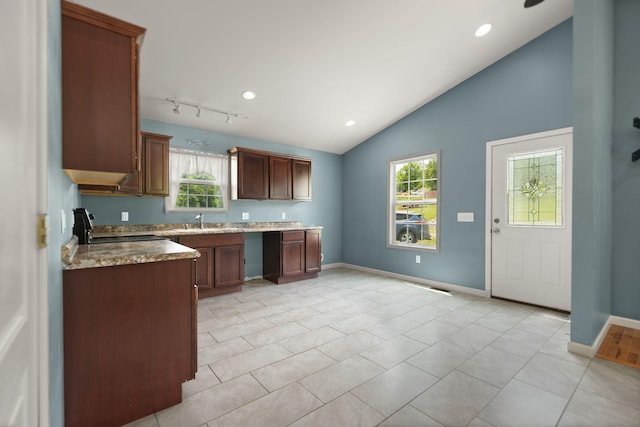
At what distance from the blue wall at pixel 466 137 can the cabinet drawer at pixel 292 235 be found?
1.54 meters

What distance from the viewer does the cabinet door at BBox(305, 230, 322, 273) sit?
17.1 ft

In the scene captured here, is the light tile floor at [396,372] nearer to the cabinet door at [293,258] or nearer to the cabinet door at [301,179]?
the cabinet door at [293,258]

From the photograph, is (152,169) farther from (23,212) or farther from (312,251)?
(23,212)

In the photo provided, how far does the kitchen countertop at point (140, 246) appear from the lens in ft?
5.29

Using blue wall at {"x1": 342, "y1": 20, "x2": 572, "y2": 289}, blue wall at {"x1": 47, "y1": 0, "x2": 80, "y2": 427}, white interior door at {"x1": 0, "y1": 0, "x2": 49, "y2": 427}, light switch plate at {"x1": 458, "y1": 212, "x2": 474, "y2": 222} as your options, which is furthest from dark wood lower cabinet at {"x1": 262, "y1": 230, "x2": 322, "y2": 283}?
white interior door at {"x1": 0, "y1": 0, "x2": 49, "y2": 427}

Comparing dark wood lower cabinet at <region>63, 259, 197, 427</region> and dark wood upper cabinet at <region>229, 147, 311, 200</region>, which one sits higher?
dark wood upper cabinet at <region>229, 147, 311, 200</region>

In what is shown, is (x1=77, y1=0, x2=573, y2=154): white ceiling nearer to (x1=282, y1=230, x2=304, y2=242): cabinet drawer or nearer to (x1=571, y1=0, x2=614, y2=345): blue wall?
(x1=571, y1=0, x2=614, y2=345): blue wall

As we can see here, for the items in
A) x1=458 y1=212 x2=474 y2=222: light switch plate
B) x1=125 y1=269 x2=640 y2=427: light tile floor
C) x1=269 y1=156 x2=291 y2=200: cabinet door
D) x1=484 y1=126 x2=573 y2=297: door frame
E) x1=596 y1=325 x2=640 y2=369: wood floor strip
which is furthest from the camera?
x1=269 y1=156 x2=291 y2=200: cabinet door

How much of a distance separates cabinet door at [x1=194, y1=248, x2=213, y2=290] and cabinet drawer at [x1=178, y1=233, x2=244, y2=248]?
86 mm

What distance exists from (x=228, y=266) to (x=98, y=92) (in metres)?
2.99

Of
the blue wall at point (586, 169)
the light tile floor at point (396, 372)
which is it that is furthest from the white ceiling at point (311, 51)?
the light tile floor at point (396, 372)

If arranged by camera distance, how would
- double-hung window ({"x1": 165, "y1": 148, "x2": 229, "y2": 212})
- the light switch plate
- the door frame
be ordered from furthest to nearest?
double-hung window ({"x1": 165, "y1": 148, "x2": 229, "y2": 212}) < the light switch plate < the door frame

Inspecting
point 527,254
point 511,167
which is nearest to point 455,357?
point 527,254

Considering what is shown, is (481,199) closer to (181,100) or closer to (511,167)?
(511,167)
